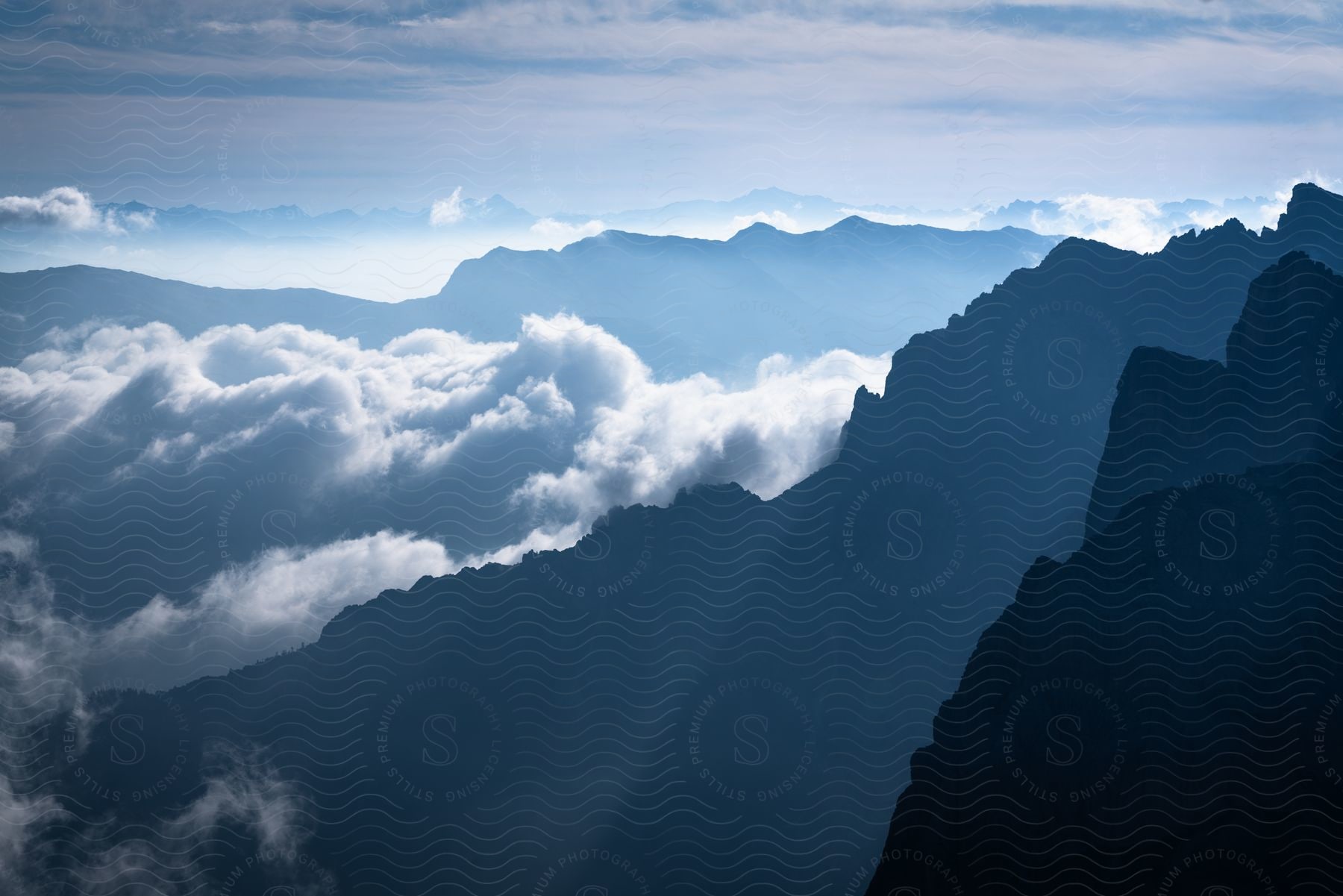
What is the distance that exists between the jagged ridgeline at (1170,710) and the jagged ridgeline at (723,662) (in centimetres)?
417

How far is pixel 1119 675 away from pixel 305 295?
154m

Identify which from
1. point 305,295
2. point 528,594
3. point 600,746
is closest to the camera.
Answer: point 600,746

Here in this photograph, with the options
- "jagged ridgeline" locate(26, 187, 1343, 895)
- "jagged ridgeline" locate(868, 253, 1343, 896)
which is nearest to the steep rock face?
"jagged ridgeline" locate(868, 253, 1343, 896)

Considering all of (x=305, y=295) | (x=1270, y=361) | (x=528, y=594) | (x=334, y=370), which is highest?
(x=305, y=295)

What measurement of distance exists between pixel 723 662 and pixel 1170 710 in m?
21.7

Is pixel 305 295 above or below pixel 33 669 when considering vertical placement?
above

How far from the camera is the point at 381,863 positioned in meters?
40.6

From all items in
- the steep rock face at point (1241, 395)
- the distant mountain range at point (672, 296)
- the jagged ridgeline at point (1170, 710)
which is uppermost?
the distant mountain range at point (672, 296)

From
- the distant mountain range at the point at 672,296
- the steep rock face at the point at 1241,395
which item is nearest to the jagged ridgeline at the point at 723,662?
the steep rock face at the point at 1241,395

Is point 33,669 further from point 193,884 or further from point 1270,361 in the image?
point 1270,361

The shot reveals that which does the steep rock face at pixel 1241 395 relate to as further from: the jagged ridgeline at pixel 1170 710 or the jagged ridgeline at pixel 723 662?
the jagged ridgeline at pixel 723 662

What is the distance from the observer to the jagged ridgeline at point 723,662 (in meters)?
41.0

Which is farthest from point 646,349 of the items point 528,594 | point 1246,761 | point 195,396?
point 1246,761

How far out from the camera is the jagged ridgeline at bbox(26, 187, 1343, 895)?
41.0 m
